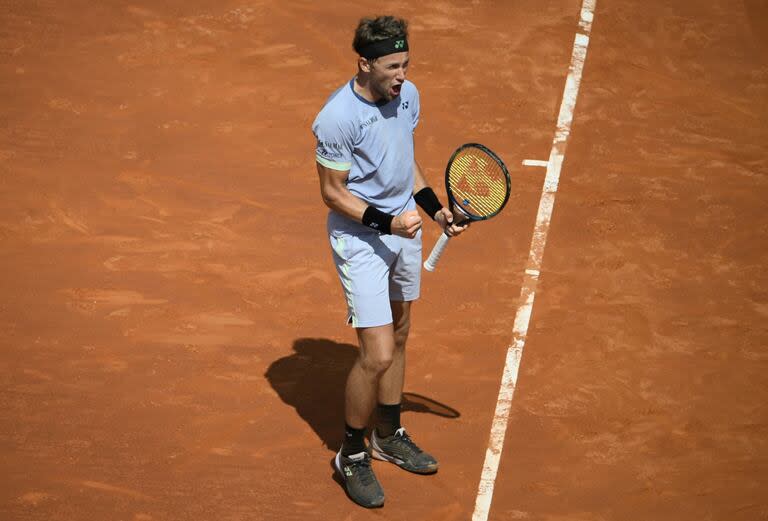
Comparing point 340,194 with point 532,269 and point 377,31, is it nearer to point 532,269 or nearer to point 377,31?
point 377,31

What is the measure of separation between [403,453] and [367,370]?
2.50 feet

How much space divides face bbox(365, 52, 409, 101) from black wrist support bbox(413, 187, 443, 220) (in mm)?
721

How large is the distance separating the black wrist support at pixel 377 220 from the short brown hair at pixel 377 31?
86 cm

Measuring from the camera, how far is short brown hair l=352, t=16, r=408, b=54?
5.52 m

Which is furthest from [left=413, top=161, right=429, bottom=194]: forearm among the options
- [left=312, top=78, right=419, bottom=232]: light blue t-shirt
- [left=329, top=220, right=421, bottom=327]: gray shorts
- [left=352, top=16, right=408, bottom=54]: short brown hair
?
[left=352, top=16, right=408, bottom=54]: short brown hair

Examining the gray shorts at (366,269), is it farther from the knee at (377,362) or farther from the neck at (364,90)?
the neck at (364,90)

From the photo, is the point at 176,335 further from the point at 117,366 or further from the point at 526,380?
the point at 526,380

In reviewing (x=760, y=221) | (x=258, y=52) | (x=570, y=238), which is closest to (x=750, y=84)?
(x=760, y=221)

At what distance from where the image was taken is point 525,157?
31.2 feet

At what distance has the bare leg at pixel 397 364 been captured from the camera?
6332mm

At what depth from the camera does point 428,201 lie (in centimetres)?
613

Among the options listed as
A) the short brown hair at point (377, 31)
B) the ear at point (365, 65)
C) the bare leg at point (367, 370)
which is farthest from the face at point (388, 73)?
the bare leg at point (367, 370)

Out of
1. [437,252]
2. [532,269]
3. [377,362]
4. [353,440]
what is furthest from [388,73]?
[532,269]

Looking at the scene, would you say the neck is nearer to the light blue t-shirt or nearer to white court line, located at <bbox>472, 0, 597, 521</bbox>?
the light blue t-shirt
